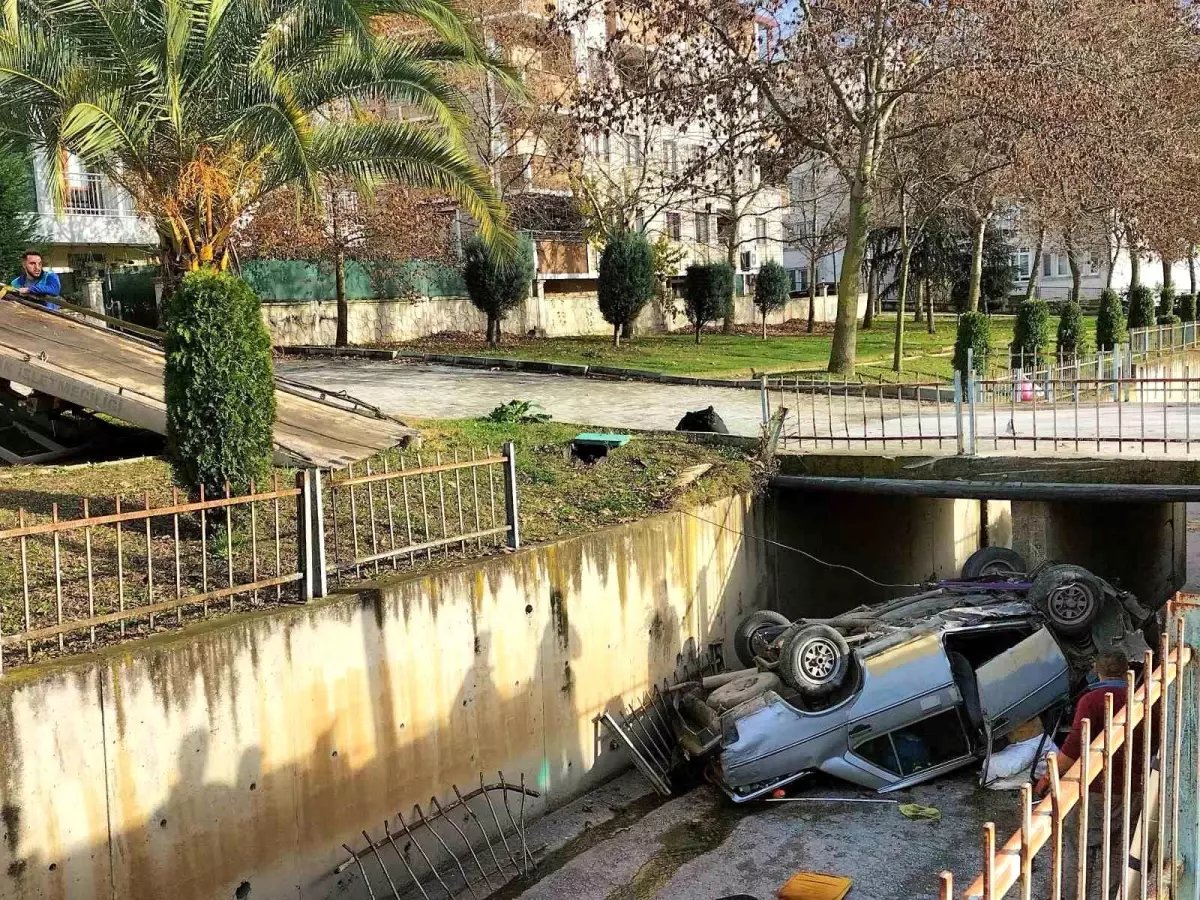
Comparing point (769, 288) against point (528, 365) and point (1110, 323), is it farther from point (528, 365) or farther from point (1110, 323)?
point (528, 365)

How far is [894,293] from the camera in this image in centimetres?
5572

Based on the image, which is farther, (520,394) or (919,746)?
(520,394)

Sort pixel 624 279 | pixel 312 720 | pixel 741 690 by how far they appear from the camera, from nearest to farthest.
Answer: pixel 312 720 < pixel 741 690 < pixel 624 279

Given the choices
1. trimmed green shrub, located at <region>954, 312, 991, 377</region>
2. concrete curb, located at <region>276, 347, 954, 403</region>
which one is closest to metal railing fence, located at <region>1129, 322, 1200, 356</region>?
trimmed green shrub, located at <region>954, 312, 991, 377</region>

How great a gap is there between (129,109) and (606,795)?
778 cm

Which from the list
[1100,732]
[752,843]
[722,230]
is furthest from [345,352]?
[1100,732]

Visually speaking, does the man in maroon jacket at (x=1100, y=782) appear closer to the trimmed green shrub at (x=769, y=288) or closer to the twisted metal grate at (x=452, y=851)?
the twisted metal grate at (x=452, y=851)

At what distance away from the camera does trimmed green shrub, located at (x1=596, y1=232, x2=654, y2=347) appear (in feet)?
90.0

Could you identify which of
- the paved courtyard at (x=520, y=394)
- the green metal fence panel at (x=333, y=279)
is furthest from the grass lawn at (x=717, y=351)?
the paved courtyard at (x=520, y=394)

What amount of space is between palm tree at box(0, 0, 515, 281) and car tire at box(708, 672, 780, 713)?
5343 mm

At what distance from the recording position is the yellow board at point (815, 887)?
27.7 ft

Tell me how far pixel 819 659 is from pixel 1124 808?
716cm

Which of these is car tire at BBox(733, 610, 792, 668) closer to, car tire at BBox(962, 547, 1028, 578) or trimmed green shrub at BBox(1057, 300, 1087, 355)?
car tire at BBox(962, 547, 1028, 578)

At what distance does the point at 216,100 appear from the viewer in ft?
39.5
